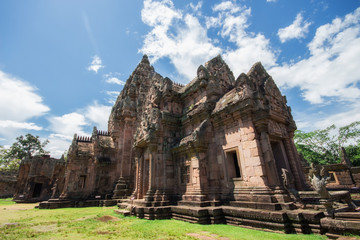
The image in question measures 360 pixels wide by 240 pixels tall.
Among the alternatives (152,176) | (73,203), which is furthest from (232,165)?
(73,203)

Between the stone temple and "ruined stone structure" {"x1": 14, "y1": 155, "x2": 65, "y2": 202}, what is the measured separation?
19.5m

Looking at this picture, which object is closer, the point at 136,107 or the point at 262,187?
the point at 262,187

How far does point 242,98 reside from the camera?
8.47 metres

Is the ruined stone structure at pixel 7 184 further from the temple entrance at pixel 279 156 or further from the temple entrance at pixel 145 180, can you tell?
the temple entrance at pixel 279 156

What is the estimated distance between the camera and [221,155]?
955cm

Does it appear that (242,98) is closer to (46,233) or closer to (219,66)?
(219,66)

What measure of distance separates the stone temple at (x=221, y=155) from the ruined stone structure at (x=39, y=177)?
1949 centimetres

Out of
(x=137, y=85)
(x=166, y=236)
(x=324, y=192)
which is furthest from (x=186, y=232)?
(x=137, y=85)

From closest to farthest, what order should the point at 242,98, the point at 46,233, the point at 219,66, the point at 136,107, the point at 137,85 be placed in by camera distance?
the point at 46,233 → the point at 242,98 → the point at 219,66 → the point at 136,107 → the point at 137,85

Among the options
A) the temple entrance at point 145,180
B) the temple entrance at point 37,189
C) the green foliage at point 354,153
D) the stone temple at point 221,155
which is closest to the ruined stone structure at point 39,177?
the temple entrance at point 37,189

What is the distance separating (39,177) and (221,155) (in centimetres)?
Answer: 3158

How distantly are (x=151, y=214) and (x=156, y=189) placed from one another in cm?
166

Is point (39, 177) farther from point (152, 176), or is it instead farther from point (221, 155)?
point (221, 155)

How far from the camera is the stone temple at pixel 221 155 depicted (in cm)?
722
